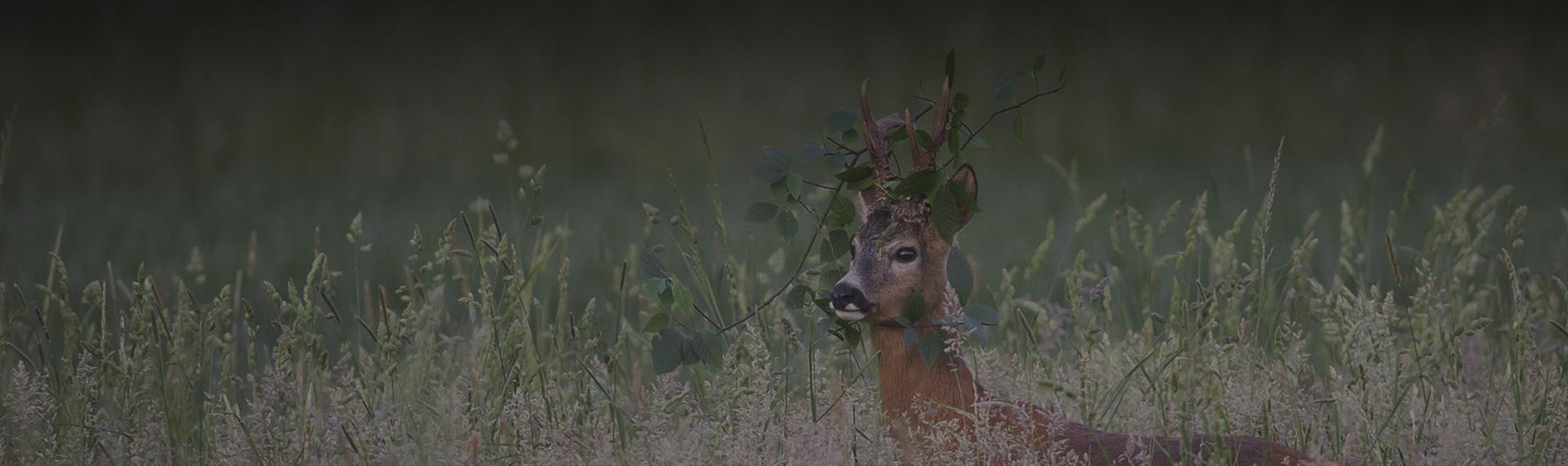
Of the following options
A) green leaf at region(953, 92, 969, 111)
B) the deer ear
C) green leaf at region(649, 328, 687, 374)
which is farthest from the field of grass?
green leaf at region(953, 92, 969, 111)

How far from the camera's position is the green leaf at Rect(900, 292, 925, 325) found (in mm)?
2771

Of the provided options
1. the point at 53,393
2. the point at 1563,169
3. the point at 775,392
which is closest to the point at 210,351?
the point at 53,393

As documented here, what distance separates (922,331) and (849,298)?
0.20m

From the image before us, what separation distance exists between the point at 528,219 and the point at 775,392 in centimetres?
60

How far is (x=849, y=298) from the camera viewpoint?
107 inches

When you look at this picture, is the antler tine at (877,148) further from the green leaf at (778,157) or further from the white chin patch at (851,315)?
the white chin patch at (851,315)

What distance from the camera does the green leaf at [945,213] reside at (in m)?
2.75

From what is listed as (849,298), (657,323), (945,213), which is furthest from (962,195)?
(657,323)

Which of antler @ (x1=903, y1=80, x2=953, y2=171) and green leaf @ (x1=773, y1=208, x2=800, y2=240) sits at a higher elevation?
antler @ (x1=903, y1=80, x2=953, y2=171)

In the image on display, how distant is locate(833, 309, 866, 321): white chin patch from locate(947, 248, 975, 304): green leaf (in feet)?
0.57

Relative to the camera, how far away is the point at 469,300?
292cm

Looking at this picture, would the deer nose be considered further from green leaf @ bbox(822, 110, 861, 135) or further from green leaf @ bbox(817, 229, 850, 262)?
green leaf @ bbox(822, 110, 861, 135)

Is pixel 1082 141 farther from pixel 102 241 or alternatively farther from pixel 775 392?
pixel 775 392

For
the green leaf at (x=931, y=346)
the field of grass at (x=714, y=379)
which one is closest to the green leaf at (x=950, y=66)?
the field of grass at (x=714, y=379)
